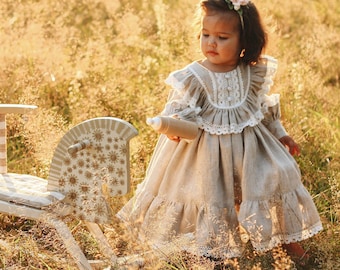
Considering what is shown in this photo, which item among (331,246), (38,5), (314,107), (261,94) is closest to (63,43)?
(38,5)

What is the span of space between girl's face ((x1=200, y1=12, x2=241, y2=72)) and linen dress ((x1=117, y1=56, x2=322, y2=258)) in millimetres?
88

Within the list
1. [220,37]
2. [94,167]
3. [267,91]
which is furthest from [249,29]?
[94,167]

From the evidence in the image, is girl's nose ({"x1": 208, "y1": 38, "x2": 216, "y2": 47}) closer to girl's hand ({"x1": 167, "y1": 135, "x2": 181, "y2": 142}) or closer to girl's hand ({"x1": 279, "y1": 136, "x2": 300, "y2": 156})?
girl's hand ({"x1": 167, "y1": 135, "x2": 181, "y2": 142})

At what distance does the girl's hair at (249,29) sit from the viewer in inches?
145

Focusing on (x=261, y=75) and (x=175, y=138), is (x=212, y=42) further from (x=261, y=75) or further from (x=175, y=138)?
(x=175, y=138)

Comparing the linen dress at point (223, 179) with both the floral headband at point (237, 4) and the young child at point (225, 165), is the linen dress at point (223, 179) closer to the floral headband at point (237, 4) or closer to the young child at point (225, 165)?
the young child at point (225, 165)

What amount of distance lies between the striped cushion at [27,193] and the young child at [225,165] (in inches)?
17.2

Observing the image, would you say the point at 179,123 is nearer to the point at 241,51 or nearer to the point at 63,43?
the point at 241,51

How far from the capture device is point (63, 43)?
5.60m

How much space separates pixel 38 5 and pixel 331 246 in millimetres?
2956

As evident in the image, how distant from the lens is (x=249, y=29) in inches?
148

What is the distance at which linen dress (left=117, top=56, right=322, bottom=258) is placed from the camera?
3.68m

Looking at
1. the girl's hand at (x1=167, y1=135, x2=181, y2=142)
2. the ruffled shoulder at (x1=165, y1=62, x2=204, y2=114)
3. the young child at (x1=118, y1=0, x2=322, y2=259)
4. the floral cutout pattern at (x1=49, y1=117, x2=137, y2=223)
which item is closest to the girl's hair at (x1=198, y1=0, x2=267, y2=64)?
the young child at (x1=118, y1=0, x2=322, y2=259)

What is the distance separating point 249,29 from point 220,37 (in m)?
0.15
